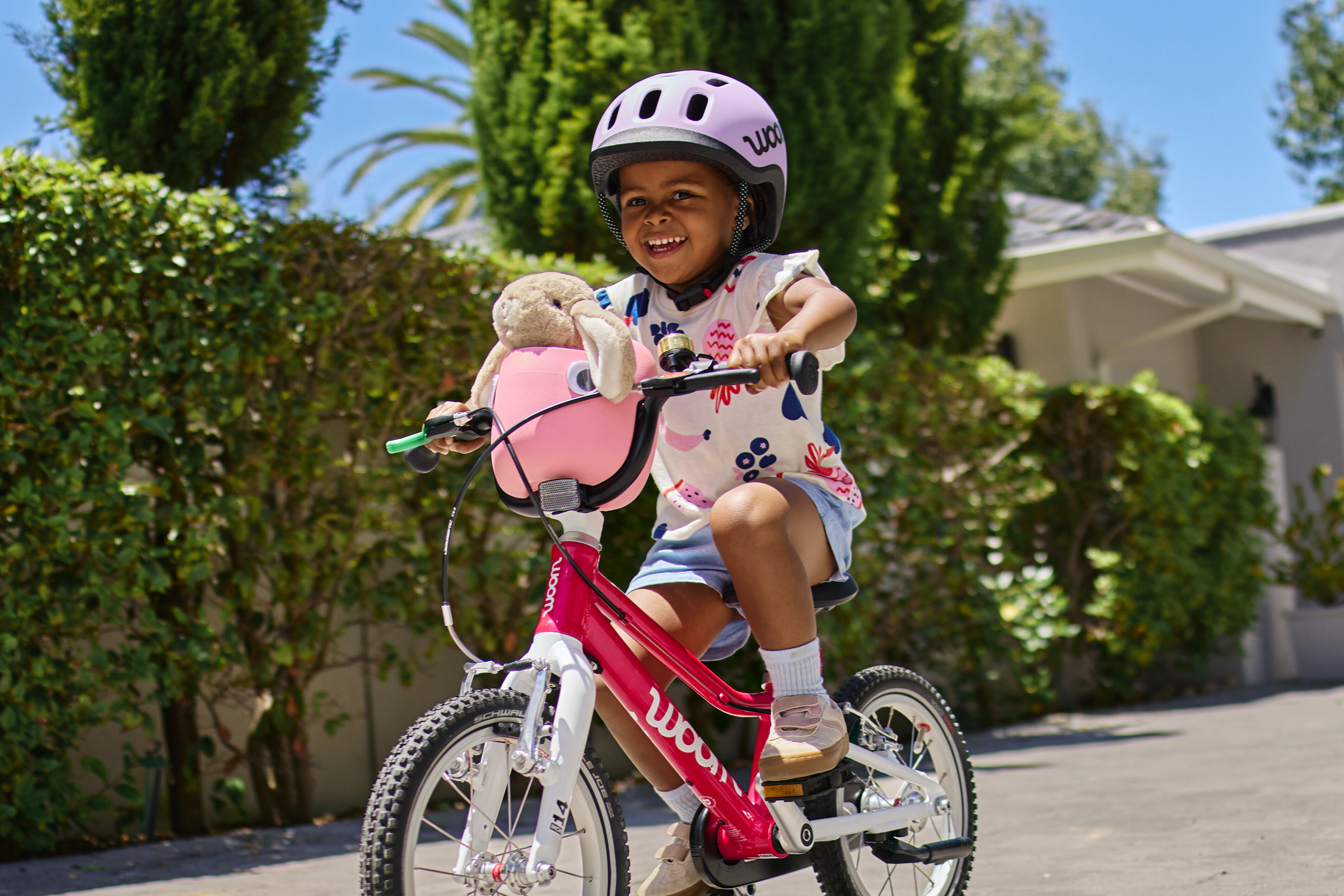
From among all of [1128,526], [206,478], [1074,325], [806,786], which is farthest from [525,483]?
[1074,325]

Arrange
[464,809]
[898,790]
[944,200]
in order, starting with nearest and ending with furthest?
1. [464,809]
2. [898,790]
3. [944,200]

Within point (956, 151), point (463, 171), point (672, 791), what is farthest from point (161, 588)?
point (463, 171)

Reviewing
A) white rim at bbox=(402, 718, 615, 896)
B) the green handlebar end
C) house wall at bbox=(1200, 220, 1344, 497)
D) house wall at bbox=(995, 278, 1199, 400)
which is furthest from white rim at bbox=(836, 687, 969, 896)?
house wall at bbox=(1200, 220, 1344, 497)

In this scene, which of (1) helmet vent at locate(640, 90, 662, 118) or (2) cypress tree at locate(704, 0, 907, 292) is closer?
(1) helmet vent at locate(640, 90, 662, 118)

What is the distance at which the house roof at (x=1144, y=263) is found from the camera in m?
10.4

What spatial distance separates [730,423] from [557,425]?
23.5 inches

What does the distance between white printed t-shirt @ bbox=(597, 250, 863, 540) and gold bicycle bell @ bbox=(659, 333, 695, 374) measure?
19.4 inches

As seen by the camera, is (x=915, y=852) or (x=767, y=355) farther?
(x=915, y=852)

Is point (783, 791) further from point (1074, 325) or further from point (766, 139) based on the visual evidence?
point (1074, 325)

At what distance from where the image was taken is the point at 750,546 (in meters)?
2.63

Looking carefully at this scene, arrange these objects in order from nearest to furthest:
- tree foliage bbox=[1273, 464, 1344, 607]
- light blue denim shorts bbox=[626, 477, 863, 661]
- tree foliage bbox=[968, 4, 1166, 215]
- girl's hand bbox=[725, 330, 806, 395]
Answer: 1. girl's hand bbox=[725, 330, 806, 395]
2. light blue denim shorts bbox=[626, 477, 863, 661]
3. tree foliage bbox=[1273, 464, 1344, 607]
4. tree foliage bbox=[968, 4, 1166, 215]

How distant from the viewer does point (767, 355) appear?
7.57ft

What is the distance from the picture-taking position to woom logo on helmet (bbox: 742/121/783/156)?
8.98 feet

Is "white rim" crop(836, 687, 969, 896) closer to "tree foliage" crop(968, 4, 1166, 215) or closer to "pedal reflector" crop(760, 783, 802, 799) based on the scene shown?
"pedal reflector" crop(760, 783, 802, 799)
